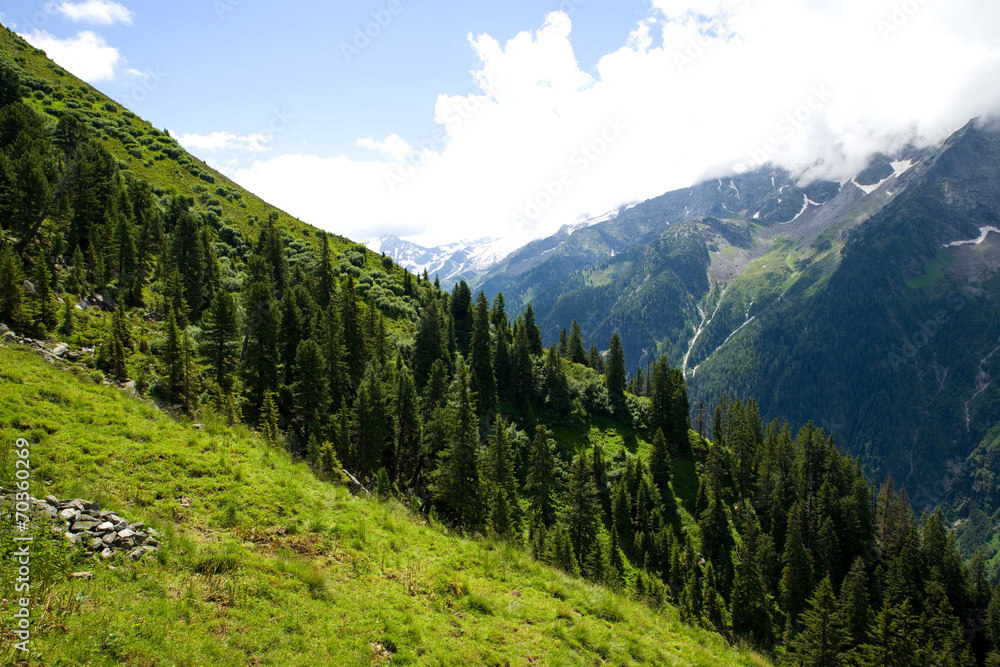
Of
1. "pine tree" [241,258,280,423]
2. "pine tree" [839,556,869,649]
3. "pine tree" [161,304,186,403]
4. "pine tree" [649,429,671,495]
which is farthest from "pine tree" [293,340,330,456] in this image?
"pine tree" [839,556,869,649]

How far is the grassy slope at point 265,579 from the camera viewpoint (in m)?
9.41

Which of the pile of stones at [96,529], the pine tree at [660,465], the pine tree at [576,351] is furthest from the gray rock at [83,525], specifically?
the pine tree at [576,351]

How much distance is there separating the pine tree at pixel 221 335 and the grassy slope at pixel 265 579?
3049cm

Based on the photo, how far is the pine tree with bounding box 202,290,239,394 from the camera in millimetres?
50438

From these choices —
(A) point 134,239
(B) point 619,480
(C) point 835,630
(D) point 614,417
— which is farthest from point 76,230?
(C) point 835,630

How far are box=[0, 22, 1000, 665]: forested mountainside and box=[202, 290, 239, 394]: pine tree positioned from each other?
0.32 meters

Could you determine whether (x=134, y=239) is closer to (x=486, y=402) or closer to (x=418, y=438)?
(x=418, y=438)

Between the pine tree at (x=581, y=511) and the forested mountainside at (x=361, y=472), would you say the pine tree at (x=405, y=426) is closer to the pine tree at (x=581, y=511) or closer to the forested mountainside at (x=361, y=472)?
the forested mountainside at (x=361, y=472)

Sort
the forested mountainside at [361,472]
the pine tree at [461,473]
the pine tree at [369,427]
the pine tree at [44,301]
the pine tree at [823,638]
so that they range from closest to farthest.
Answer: the forested mountainside at [361,472] → the pine tree at [44,301] → the pine tree at [461,473] → the pine tree at [823,638] → the pine tree at [369,427]

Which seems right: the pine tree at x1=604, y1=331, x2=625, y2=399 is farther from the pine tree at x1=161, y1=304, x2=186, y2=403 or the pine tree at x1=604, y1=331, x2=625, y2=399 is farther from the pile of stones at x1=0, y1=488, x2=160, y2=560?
the pile of stones at x1=0, y1=488, x2=160, y2=560

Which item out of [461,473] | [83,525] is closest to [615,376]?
[461,473]

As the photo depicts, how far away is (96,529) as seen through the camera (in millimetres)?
11016

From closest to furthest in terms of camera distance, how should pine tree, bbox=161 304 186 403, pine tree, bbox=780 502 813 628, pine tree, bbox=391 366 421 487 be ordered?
pine tree, bbox=161 304 186 403, pine tree, bbox=391 366 421 487, pine tree, bbox=780 502 813 628

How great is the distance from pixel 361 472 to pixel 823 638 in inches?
2263
